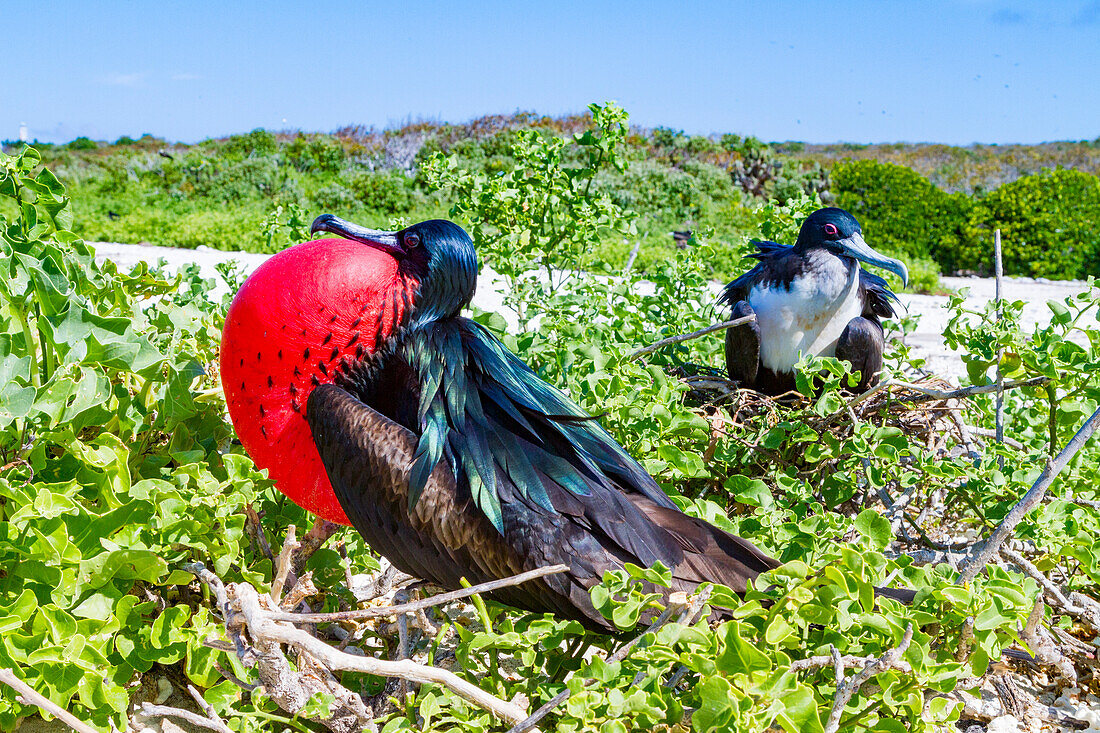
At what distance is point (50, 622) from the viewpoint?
3.79ft

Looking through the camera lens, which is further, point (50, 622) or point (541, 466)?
point (541, 466)

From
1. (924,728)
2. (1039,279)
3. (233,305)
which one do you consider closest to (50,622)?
(233,305)

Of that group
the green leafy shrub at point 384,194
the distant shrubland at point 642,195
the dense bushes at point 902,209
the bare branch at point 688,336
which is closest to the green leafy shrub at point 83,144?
the distant shrubland at point 642,195

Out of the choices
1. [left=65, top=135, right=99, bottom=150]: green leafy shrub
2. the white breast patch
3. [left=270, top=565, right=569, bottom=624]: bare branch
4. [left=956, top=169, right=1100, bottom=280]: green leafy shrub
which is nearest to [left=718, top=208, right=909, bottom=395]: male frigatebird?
the white breast patch

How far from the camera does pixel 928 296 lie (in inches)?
308

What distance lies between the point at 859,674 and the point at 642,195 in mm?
13408

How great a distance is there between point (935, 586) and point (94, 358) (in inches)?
48.8

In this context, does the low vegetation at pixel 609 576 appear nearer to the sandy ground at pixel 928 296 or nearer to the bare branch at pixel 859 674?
the bare branch at pixel 859 674

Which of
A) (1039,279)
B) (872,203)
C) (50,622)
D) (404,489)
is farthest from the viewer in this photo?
(872,203)

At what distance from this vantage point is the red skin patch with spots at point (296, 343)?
1.43 m

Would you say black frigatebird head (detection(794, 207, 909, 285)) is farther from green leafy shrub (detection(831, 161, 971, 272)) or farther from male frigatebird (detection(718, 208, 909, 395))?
green leafy shrub (detection(831, 161, 971, 272))

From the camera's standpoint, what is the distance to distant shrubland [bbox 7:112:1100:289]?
10125 mm

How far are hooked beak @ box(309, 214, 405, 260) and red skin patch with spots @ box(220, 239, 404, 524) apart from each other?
0.08 meters

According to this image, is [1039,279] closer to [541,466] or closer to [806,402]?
[806,402]
